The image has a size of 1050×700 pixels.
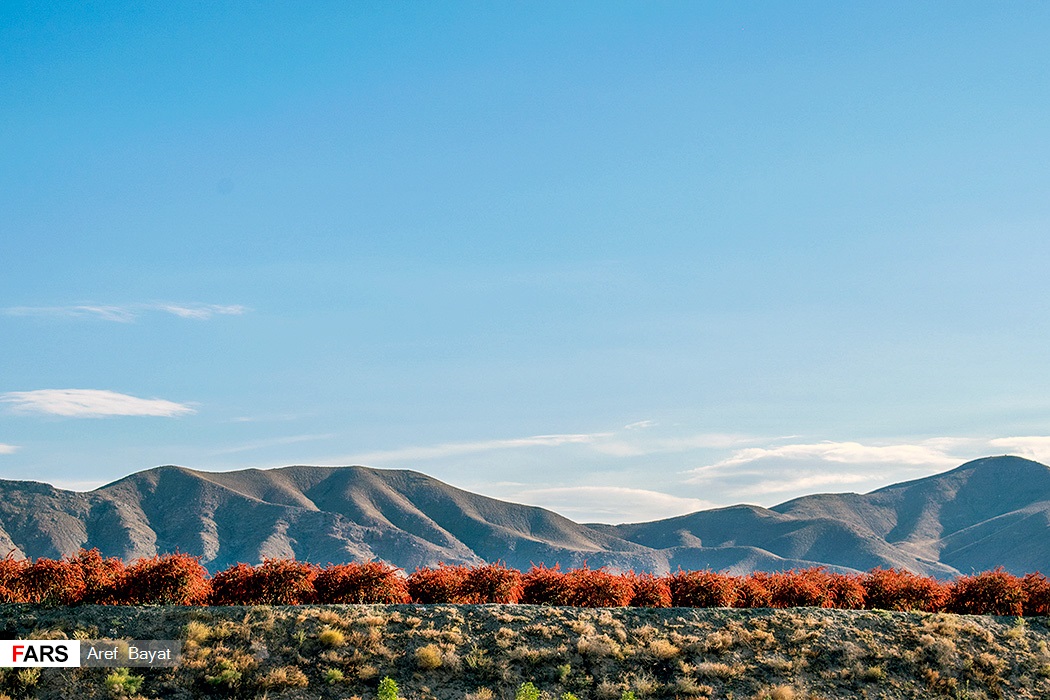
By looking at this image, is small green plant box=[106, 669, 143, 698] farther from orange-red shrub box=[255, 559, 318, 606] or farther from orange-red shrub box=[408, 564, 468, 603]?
orange-red shrub box=[408, 564, 468, 603]

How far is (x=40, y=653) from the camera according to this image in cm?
1942

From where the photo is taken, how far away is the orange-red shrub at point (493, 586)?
2527 centimetres

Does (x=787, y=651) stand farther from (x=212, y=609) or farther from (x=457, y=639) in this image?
(x=212, y=609)

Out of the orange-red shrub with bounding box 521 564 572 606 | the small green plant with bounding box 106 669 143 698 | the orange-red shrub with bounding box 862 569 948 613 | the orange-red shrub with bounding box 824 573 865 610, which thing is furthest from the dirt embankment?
the orange-red shrub with bounding box 862 569 948 613

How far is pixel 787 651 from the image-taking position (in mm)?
22703

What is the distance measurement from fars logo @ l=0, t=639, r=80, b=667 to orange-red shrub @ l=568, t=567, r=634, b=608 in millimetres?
12759

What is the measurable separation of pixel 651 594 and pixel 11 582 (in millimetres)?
16983

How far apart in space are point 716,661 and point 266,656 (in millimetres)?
10626

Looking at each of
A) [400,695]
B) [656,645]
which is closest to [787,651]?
[656,645]

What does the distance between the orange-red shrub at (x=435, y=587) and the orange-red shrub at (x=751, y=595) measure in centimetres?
806

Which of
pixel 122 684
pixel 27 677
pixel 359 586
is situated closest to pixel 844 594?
pixel 359 586

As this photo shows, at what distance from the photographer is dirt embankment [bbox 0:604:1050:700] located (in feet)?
63.3

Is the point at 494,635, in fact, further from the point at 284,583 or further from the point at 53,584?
the point at 53,584

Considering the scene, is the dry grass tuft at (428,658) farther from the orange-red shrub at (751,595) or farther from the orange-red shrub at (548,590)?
the orange-red shrub at (751,595)
